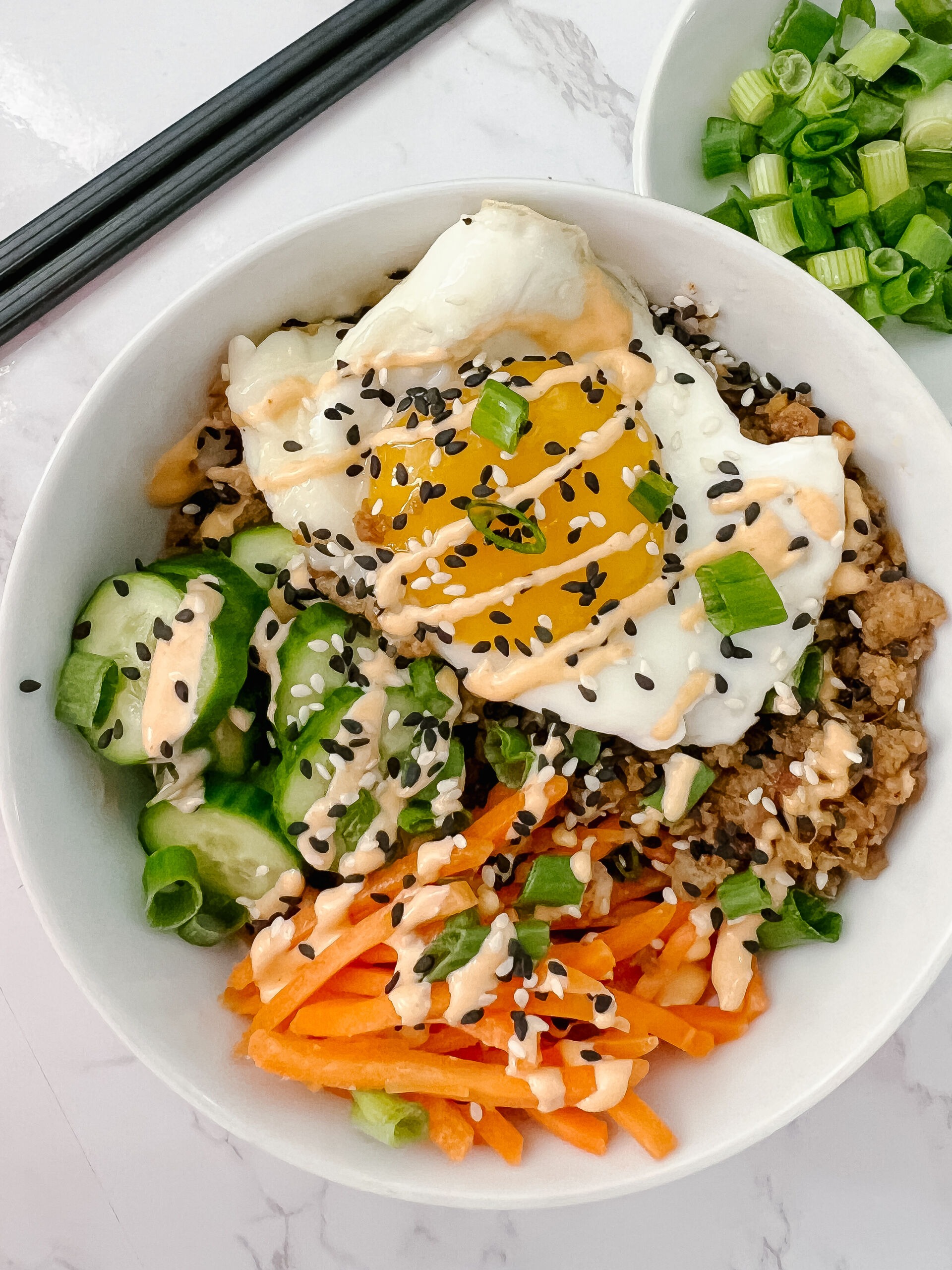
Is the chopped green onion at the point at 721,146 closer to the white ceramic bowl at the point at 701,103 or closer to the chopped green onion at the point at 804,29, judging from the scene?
the white ceramic bowl at the point at 701,103

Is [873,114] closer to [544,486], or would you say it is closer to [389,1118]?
[544,486]

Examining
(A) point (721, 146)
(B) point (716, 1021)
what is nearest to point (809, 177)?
(A) point (721, 146)

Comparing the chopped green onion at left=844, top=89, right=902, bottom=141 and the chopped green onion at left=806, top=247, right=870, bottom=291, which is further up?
the chopped green onion at left=844, top=89, right=902, bottom=141

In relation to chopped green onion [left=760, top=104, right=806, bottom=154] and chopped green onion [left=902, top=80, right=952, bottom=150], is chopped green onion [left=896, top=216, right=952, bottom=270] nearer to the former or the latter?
chopped green onion [left=902, top=80, right=952, bottom=150]

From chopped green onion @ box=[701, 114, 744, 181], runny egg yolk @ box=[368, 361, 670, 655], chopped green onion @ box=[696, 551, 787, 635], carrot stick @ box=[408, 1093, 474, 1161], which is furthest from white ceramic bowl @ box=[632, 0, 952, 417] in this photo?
carrot stick @ box=[408, 1093, 474, 1161]

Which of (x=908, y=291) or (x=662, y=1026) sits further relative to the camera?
(x=908, y=291)
